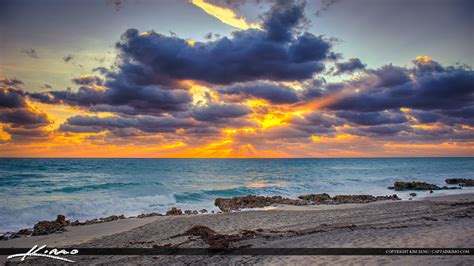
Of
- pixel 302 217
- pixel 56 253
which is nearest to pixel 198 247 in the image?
pixel 56 253

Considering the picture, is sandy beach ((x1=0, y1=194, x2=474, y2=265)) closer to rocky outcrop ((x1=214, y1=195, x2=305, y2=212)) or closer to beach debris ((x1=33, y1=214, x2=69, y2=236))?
beach debris ((x1=33, y1=214, x2=69, y2=236))

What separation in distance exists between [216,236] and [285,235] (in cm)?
275

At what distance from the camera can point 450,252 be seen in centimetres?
761

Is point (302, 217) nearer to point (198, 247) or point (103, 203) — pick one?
point (198, 247)

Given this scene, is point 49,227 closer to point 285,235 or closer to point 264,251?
point 264,251

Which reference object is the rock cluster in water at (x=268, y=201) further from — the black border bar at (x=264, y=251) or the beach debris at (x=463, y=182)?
the beach debris at (x=463, y=182)

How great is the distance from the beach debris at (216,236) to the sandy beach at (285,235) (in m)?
0.04

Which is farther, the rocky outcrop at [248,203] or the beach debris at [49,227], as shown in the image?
the rocky outcrop at [248,203]

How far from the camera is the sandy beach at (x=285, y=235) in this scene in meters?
8.18

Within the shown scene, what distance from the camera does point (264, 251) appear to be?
8891 mm

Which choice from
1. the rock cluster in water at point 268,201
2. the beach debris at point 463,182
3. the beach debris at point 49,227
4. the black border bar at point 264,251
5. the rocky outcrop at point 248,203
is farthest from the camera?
the beach debris at point 463,182

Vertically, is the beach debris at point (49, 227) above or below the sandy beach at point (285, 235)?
below

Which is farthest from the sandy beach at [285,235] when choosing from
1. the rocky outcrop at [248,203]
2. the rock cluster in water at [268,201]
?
the rock cluster in water at [268,201]

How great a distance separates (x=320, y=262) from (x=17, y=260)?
10.2m
